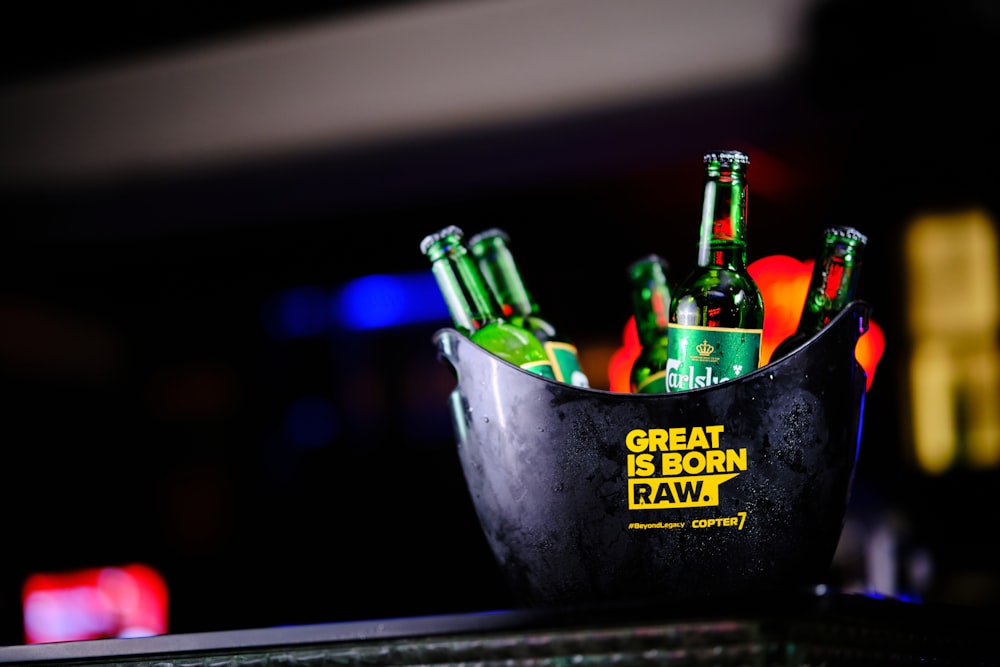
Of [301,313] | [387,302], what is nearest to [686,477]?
[387,302]

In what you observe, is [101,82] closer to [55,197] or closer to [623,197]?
[55,197]

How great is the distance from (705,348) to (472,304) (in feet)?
0.61

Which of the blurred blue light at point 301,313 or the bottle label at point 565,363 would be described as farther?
the blurred blue light at point 301,313

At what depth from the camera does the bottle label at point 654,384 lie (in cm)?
63

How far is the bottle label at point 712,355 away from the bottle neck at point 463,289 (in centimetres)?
17

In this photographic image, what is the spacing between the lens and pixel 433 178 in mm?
3432

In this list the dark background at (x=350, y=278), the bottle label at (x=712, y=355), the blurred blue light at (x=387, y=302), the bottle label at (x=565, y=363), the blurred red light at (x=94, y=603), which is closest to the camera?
the bottle label at (x=712, y=355)

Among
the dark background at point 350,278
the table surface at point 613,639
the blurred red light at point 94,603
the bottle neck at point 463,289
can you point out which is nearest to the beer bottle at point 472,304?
the bottle neck at point 463,289

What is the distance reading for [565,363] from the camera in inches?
25.5

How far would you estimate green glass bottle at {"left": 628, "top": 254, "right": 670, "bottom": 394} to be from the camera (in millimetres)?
675

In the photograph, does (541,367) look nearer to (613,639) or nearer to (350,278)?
(613,639)

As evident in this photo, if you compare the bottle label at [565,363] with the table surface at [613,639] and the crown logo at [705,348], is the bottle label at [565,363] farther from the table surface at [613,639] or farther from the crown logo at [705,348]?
the table surface at [613,639]

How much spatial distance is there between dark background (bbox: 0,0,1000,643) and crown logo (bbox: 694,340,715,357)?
220 cm

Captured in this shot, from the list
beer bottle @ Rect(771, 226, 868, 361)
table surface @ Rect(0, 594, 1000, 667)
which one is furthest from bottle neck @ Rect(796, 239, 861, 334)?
table surface @ Rect(0, 594, 1000, 667)
